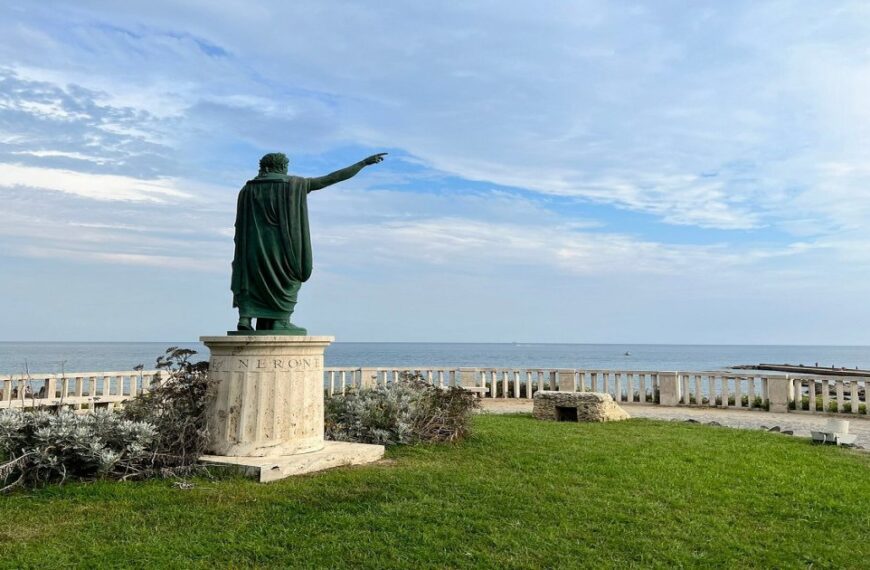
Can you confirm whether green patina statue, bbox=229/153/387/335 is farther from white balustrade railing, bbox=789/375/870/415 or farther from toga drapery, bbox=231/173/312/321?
white balustrade railing, bbox=789/375/870/415

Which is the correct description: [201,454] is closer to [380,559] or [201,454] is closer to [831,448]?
[380,559]

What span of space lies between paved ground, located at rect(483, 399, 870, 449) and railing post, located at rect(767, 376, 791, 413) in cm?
32

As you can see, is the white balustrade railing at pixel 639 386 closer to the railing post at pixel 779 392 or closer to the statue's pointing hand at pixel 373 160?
the railing post at pixel 779 392

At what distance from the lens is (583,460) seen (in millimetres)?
7434

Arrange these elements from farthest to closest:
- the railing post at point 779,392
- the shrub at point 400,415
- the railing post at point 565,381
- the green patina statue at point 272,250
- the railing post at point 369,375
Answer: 1. the railing post at point 565,381
2. the railing post at point 369,375
3. the railing post at point 779,392
4. the shrub at point 400,415
5. the green patina statue at point 272,250

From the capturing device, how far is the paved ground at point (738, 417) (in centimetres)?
1230

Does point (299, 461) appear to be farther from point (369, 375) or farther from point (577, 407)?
point (369, 375)

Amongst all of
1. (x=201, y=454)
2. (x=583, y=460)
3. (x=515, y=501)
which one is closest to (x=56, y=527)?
(x=201, y=454)

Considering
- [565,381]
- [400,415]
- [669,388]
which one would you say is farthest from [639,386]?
[400,415]

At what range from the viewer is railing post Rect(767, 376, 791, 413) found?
48.6ft

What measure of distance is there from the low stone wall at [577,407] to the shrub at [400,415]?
3.64 m

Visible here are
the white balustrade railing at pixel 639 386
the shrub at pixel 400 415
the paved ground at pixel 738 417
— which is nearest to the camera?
the shrub at pixel 400 415

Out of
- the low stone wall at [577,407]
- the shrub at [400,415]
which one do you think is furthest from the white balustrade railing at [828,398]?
the shrub at [400,415]

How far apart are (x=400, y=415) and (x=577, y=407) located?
16.0 ft
